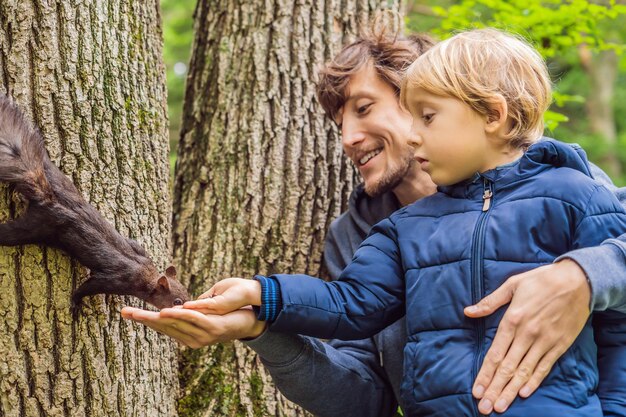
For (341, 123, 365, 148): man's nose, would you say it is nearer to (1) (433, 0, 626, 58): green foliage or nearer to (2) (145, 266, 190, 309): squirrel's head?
A: (2) (145, 266, 190, 309): squirrel's head

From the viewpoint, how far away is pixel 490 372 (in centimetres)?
198

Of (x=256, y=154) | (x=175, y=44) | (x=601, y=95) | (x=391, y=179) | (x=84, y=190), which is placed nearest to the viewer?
(x=84, y=190)

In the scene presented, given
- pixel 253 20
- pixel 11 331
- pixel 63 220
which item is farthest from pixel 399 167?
pixel 11 331

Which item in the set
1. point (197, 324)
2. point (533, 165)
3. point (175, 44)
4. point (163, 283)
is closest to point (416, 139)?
point (533, 165)

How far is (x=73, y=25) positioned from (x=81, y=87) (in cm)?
23

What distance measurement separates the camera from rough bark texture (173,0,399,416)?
338 centimetres

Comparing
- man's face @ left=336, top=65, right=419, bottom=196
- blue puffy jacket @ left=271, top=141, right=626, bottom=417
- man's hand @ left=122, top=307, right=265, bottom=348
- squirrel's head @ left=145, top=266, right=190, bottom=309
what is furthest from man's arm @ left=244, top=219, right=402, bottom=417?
man's face @ left=336, top=65, right=419, bottom=196

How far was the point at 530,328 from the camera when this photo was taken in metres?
2.00

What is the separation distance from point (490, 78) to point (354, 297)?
818mm

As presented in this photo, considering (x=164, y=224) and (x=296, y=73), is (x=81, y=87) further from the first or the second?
(x=296, y=73)

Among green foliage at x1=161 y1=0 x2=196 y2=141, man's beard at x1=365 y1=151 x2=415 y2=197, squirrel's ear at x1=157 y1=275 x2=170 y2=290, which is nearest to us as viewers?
squirrel's ear at x1=157 y1=275 x2=170 y2=290

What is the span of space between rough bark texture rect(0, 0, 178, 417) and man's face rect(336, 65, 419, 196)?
90 centimetres

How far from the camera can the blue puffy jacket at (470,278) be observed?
2.01m

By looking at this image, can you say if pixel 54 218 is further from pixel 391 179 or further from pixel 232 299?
pixel 391 179
